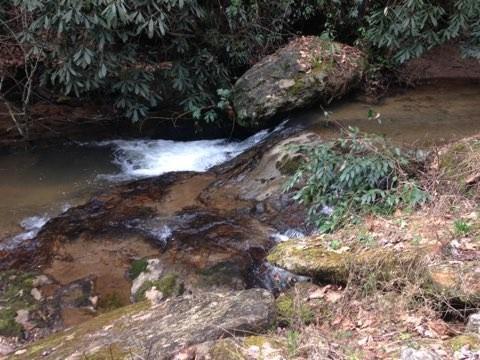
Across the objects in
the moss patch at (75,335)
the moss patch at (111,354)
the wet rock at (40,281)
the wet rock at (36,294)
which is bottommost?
the wet rock at (36,294)

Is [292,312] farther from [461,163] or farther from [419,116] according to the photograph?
[419,116]

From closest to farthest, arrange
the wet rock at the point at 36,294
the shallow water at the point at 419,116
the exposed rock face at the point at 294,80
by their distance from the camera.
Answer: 1. the wet rock at the point at 36,294
2. the shallow water at the point at 419,116
3. the exposed rock face at the point at 294,80

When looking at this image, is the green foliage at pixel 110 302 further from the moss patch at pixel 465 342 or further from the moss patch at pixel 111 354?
the moss patch at pixel 465 342

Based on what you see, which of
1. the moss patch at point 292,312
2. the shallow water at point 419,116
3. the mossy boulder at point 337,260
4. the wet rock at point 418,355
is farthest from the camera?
the shallow water at point 419,116

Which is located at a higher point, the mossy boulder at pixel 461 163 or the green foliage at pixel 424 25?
the green foliage at pixel 424 25

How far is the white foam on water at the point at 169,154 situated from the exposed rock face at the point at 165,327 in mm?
3770

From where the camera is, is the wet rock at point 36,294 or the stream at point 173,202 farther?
the stream at point 173,202

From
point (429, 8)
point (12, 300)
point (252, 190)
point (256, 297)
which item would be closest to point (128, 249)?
point (12, 300)

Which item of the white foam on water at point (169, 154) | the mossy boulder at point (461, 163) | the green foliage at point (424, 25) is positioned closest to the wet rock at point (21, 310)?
the white foam on water at point (169, 154)

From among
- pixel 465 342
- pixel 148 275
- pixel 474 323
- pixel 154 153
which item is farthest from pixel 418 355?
pixel 154 153

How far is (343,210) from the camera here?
186 inches

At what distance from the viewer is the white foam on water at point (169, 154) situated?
7.64 m

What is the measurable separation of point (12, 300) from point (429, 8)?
6.54 meters

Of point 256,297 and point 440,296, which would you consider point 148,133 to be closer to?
point 256,297
